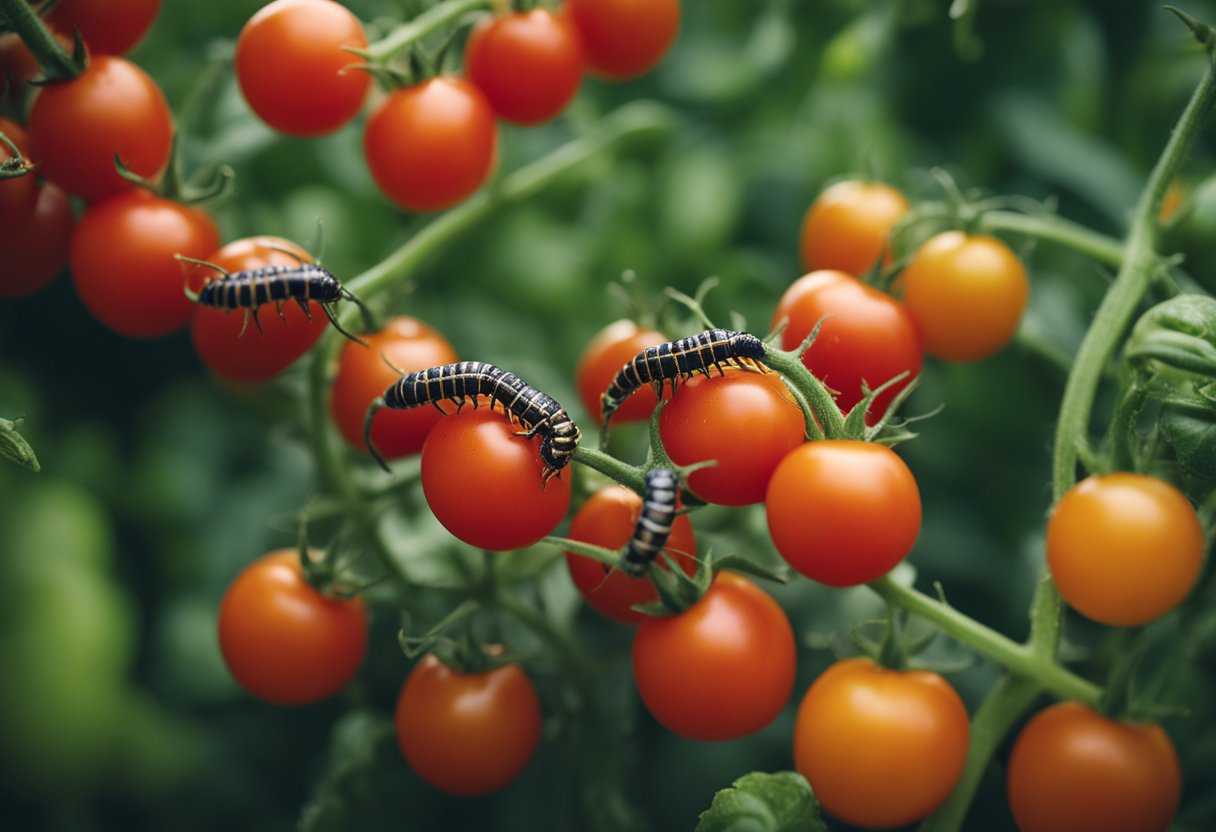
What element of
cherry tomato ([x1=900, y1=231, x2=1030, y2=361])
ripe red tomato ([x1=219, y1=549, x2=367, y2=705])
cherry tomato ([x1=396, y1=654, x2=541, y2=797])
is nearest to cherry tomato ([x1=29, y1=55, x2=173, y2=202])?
ripe red tomato ([x1=219, y1=549, x2=367, y2=705])

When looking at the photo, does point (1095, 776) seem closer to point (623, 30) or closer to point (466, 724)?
point (466, 724)

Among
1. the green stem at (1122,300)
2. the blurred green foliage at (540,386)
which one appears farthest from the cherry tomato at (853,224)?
the green stem at (1122,300)

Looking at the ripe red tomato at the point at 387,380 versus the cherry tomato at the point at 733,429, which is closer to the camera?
the cherry tomato at the point at 733,429

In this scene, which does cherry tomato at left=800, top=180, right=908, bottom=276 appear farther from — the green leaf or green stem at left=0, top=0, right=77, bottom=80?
green stem at left=0, top=0, right=77, bottom=80

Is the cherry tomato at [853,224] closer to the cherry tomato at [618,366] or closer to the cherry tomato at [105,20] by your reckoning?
the cherry tomato at [618,366]

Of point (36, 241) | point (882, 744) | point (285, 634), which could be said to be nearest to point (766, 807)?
point (882, 744)
